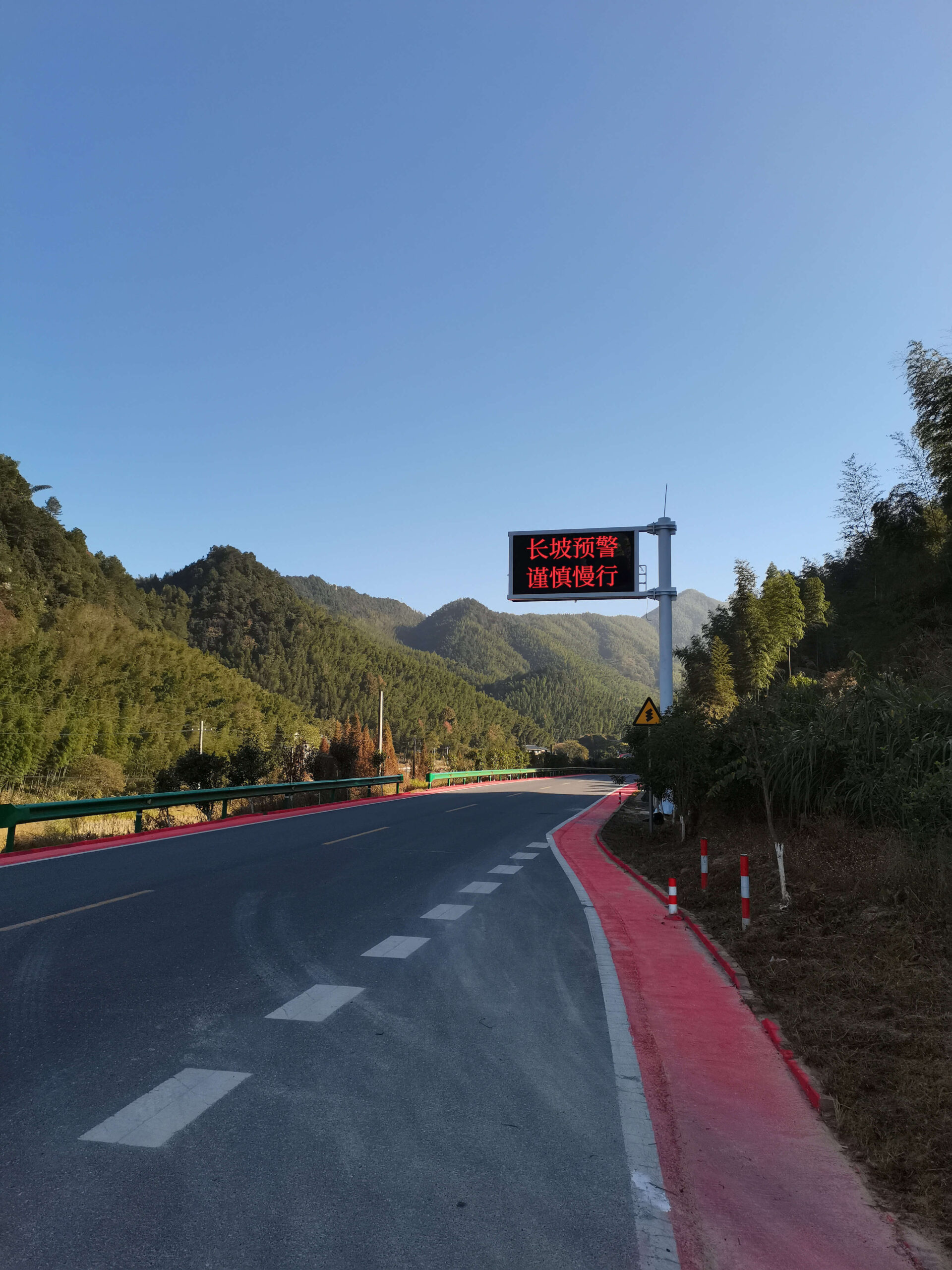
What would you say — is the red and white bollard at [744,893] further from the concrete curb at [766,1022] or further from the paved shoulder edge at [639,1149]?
the paved shoulder edge at [639,1149]

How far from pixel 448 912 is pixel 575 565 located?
15.7 metres

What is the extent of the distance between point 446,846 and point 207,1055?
40.1 feet

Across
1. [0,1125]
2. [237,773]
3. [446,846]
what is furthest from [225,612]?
[0,1125]

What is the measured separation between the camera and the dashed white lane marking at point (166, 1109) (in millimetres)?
3943

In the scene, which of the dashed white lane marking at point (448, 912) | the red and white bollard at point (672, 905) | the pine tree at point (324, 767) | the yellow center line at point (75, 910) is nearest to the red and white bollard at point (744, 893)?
the red and white bollard at point (672, 905)

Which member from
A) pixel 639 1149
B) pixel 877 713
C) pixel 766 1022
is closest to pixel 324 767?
pixel 877 713

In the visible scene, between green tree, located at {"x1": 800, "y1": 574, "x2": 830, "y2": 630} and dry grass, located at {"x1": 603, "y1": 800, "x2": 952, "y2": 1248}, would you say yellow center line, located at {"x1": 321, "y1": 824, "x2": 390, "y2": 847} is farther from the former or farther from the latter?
green tree, located at {"x1": 800, "y1": 574, "x2": 830, "y2": 630}

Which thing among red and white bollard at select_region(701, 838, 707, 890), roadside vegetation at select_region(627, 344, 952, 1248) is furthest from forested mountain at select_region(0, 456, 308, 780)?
red and white bollard at select_region(701, 838, 707, 890)

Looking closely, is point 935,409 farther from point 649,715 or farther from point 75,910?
point 75,910

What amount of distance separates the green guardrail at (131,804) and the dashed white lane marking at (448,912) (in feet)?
28.3

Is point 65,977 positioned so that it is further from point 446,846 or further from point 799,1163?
point 446,846

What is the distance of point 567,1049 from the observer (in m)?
5.43

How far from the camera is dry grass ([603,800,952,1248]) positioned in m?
4.10

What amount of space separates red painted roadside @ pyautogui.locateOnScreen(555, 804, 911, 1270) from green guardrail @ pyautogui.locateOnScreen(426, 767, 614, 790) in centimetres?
3122
